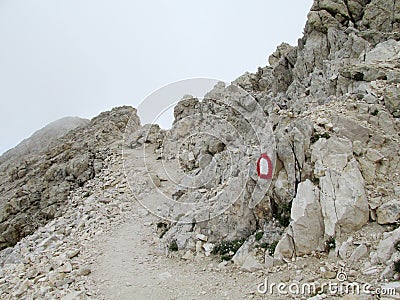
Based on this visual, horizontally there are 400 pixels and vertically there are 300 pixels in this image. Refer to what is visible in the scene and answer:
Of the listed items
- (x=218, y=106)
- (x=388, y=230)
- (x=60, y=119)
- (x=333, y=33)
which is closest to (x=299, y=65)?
(x=333, y=33)

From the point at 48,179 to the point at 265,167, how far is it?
2114 cm

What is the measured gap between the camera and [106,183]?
998 inches

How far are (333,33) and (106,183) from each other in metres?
20.9

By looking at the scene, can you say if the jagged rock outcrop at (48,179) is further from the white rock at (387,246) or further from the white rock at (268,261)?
the white rock at (387,246)

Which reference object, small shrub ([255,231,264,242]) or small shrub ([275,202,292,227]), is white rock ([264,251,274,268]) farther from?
small shrub ([275,202,292,227])

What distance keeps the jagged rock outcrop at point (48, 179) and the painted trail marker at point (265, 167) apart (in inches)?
653

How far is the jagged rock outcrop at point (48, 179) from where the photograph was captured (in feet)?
80.0

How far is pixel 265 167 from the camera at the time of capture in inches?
542

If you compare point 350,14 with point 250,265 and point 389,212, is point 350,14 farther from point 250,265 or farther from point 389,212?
point 250,265

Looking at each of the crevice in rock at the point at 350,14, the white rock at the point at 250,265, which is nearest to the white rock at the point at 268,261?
the white rock at the point at 250,265

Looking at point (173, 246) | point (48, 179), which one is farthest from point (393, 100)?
point (48, 179)

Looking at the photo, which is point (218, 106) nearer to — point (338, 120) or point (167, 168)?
point (167, 168)

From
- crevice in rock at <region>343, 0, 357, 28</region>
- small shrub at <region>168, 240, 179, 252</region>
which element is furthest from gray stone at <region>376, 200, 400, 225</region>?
crevice in rock at <region>343, 0, 357, 28</region>

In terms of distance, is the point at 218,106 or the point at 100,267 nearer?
the point at 100,267
